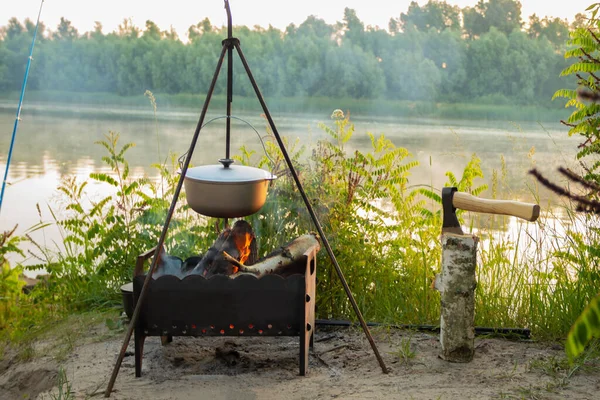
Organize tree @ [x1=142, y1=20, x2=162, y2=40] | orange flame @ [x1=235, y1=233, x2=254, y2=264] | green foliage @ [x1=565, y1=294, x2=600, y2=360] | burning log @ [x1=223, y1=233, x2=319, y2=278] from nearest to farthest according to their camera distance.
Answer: green foliage @ [x1=565, y1=294, x2=600, y2=360], burning log @ [x1=223, y1=233, x2=319, y2=278], orange flame @ [x1=235, y1=233, x2=254, y2=264], tree @ [x1=142, y1=20, x2=162, y2=40]

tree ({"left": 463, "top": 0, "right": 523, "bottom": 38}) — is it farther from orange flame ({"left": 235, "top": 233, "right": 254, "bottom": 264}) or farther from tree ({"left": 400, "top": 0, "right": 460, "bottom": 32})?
orange flame ({"left": 235, "top": 233, "right": 254, "bottom": 264})

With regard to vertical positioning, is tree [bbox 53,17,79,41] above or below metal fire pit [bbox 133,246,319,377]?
above

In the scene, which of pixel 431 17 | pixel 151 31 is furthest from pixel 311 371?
pixel 151 31

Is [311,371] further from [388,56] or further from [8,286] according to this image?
[388,56]

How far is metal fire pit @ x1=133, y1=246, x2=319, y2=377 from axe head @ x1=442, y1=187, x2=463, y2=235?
0.67 metres

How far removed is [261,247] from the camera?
3871 millimetres

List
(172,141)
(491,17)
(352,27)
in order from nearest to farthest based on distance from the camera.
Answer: (352,27) < (491,17) < (172,141)

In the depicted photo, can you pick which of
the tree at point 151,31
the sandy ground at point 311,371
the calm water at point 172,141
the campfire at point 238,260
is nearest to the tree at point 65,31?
the tree at point 151,31

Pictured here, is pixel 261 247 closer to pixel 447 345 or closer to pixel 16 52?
pixel 447 345

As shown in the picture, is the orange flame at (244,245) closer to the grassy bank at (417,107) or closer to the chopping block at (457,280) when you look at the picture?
the chopping block at (457,280)

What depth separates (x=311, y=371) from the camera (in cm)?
289

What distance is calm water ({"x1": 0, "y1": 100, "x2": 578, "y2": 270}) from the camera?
8219 mm

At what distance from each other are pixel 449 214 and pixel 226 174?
1.02 meters

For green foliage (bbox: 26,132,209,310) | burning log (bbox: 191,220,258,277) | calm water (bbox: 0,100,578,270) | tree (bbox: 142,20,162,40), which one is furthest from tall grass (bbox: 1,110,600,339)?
tree (bbox: 142,20,162,40)
